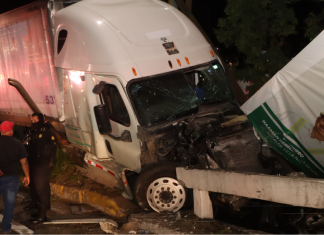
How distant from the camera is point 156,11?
6.86 m

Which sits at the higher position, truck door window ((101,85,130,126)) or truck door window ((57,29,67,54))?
truck door window ((57,29,67,54))

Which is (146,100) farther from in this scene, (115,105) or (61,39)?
(61,39)

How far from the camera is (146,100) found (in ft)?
19.4

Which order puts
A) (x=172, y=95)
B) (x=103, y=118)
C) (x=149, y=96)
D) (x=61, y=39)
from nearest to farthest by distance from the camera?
1. (x=103, y=118)
2. (x=149, y=96)
3. (x=172, y=95)
4. (x=61, y=39)

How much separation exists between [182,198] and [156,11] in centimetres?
331

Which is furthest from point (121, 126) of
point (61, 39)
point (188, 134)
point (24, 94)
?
point (24, 94)

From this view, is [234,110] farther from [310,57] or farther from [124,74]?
[310,57]

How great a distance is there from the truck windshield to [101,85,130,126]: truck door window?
267 mm

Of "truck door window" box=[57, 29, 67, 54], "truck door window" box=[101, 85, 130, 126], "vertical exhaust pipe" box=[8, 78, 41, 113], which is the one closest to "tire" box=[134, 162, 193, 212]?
"truck door window" box=[101, 85, 130, 126]

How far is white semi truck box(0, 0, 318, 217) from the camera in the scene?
5.39 meters

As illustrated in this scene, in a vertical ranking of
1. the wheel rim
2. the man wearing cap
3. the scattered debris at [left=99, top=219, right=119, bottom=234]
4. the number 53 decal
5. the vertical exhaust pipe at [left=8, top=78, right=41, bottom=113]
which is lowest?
the scattered debris at [left=99, top=219, right=119, bottom=234]

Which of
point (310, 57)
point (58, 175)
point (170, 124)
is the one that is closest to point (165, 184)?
point (170, 124)

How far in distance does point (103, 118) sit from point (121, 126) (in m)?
0.36

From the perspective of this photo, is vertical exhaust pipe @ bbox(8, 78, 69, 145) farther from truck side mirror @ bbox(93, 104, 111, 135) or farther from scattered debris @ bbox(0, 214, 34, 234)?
truck side mirror @ bbox(93, 104, 111, 135)
